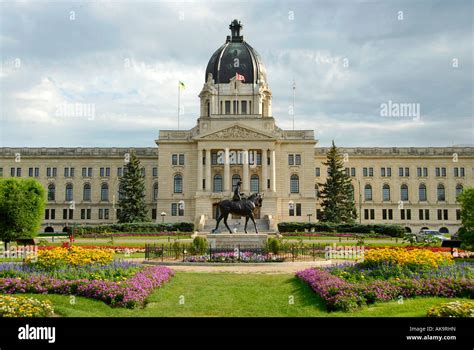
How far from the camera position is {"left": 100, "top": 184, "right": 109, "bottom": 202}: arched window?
8819cm

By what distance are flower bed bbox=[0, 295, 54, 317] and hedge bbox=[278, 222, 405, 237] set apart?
164 ft

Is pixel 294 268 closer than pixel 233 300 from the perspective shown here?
No

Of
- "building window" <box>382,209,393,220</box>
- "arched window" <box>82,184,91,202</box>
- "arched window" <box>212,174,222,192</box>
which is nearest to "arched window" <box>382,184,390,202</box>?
"building window" <box>382,209,393,220</box>

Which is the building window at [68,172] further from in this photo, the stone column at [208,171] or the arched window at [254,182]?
the arched window at [254,182]

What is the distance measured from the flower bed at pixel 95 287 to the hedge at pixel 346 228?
4500 centimetres

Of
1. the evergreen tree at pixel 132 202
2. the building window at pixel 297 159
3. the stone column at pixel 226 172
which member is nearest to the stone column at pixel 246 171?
the stone column at pixel 226 172

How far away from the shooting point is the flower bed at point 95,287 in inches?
658

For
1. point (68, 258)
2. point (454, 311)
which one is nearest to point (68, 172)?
point (68, 258)

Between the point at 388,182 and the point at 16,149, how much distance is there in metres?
67.6

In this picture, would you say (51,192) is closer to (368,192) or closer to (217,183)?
(217,183)

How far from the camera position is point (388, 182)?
87688 millimetres

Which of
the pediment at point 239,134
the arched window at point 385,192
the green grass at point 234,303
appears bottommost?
the green grass at point 234,303
